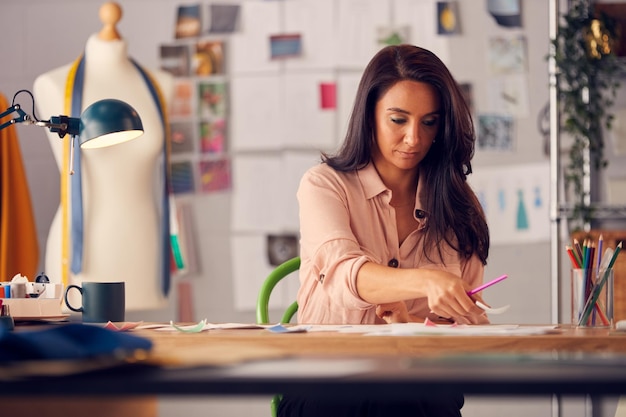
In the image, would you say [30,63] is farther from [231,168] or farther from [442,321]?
[442,321]

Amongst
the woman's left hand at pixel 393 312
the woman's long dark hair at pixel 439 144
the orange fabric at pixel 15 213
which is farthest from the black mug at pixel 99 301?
the orange fabric at pixel 15 213

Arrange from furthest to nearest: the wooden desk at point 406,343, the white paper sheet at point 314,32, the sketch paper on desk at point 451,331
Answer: the white paper sheet at point 314,32 → the sketch paper on desk at point 451,331 → the wooden desk at point 406,343

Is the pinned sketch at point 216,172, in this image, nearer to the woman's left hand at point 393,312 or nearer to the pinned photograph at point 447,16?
the pinned photograph at point 447,16

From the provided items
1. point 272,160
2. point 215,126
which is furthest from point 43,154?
point 272,160

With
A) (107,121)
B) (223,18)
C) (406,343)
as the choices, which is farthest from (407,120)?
(223,18)

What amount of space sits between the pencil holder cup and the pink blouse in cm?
44

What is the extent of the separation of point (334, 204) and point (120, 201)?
1.32m

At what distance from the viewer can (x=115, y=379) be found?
71 centimetres

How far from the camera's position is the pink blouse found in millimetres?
2029

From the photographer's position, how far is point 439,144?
7.40ft

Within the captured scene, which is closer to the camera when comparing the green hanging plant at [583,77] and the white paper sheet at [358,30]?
the green hanging plant at [583,77]

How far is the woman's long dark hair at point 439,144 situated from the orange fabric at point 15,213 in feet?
5.61

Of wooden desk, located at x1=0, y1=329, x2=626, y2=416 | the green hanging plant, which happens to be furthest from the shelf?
wooden desk, located at x1=0, y1=329, x2=626, y2=416

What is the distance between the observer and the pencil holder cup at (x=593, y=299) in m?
1.71
